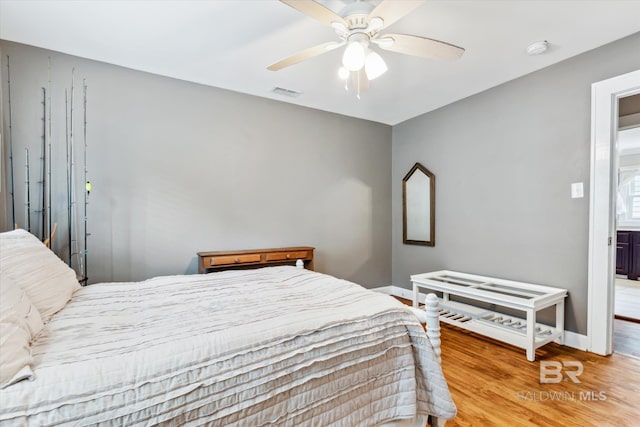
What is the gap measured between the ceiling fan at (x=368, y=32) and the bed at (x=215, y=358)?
1365 mm

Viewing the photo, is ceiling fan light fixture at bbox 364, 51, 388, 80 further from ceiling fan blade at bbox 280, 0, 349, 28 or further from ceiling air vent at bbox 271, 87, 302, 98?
ceiling air vent at bbox 271, 87, 302, 98

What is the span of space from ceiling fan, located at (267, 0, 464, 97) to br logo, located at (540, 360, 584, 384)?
89.9 inches

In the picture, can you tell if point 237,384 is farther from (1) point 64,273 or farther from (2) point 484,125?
(2) point 484,125

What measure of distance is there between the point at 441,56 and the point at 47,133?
3097 millimetres

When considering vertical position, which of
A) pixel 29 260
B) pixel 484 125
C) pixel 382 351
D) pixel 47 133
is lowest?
pixel 382 351

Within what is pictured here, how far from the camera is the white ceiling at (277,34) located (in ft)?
6.50

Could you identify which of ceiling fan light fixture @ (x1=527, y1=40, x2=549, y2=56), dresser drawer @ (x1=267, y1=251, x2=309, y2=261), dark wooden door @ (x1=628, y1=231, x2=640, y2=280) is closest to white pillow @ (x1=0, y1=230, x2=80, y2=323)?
dresser drawer @ (x1=267, y1=251, x2=309, y2=261)

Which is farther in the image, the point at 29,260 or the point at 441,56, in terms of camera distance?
the point at 441,56

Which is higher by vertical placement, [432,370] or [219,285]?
[219,285]

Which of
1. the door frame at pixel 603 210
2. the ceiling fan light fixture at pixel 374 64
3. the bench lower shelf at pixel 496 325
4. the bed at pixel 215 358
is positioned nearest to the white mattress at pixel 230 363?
the bed at pixel 215 358

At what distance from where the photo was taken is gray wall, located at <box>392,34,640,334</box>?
2.58 metres

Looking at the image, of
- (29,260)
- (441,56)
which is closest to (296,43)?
(441,56)

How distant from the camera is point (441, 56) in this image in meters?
1.94

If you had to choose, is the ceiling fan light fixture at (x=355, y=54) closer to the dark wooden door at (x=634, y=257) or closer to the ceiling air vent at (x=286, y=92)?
the ceiling air vent at (x=286, y=92)
